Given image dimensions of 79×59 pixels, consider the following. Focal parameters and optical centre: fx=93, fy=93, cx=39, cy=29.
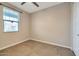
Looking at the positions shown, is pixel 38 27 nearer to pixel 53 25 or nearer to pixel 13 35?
pixel 53 25

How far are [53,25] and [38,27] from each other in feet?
2.84

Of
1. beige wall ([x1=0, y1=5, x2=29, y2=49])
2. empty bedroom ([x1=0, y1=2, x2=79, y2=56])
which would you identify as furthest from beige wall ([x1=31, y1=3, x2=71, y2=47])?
beige wall ([x1=0, y1=5, x2=29, y2=49])

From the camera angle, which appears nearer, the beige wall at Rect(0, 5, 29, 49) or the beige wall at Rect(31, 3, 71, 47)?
the beige wall at Rect(0, 5, 29, 49)

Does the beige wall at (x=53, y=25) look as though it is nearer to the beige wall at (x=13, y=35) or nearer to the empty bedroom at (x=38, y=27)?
the empty bedroom at (x=38, y=27)

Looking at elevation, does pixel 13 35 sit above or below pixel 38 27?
below

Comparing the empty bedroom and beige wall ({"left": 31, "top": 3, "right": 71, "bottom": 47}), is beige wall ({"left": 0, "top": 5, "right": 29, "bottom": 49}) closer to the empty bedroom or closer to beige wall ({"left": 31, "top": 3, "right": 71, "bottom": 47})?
the empty bedroom

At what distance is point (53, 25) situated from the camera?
4.46 metres

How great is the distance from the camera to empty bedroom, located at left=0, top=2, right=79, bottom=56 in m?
3.15

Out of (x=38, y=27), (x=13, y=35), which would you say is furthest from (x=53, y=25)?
(x=13, y=35)

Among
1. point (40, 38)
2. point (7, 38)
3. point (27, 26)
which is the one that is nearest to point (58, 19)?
point (40, 38)

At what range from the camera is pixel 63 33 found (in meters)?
4.10

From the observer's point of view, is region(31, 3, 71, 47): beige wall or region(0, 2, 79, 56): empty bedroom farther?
region(31, 3, 71, 47): beige wall

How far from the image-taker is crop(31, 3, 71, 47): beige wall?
13.1ft

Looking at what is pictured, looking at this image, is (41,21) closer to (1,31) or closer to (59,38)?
(59,38)
